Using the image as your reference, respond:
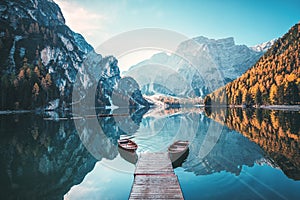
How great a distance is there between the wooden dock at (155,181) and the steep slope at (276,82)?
105m

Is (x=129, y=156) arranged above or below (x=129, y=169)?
above

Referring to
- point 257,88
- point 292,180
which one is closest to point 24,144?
point 292,180

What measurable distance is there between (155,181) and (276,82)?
129459 mm

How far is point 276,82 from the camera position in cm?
12425

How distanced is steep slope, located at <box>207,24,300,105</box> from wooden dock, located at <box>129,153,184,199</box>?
105342 millimetres

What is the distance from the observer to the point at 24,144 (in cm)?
3694

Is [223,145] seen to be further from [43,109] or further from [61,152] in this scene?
[43,109]

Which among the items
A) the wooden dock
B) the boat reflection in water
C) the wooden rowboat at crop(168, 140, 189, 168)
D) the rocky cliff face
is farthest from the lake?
the rocky cliff face

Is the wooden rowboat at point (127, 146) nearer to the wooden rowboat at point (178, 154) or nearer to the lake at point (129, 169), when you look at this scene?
the lake at point (129, 169)

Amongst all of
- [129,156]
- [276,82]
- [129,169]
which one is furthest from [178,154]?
[276,82]

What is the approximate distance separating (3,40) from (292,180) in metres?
183

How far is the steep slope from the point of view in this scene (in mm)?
107312

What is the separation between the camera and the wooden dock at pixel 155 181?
15337mm

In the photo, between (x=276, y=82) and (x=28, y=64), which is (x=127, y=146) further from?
(x=28, y=64)
